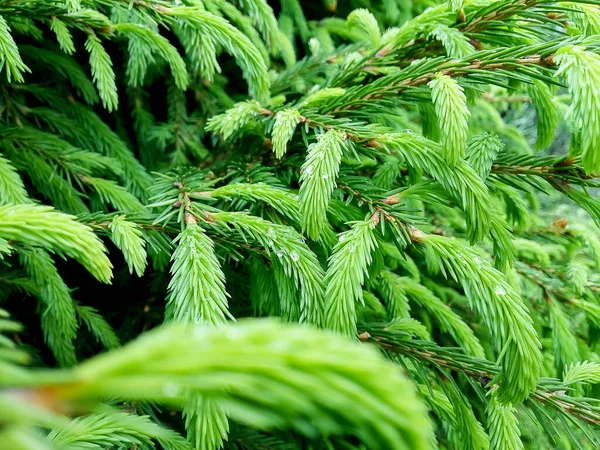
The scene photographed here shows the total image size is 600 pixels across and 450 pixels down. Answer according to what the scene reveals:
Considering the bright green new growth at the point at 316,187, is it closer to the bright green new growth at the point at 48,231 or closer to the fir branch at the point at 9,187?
the bright green new growth at the point at 48,231

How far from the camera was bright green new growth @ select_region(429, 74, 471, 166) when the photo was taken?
34.0 inches

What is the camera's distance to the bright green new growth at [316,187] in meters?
0.87

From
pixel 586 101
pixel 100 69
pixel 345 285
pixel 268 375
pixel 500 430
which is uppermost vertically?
pixel 100 69

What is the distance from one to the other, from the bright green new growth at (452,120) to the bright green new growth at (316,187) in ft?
0.65

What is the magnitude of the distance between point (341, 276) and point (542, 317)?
1.07 metres

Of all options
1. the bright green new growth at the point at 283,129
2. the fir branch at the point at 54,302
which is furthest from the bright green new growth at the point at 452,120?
the fir branch at the point at 54,302

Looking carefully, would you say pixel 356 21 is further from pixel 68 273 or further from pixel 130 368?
pixel 130 368

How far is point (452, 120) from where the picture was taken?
0.86m

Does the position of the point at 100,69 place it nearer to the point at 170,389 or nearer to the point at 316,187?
the point at 316,187

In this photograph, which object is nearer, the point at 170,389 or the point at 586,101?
the point at 170,389

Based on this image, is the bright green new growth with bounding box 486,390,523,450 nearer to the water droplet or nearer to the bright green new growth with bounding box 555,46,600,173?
the bright green new growth with bounding box 555,46,600,173

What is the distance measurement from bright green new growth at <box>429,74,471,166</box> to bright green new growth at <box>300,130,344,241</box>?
0.65 ft

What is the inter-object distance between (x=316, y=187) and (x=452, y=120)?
263 millimetres

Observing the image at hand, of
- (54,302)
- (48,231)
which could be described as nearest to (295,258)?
(48,231)
